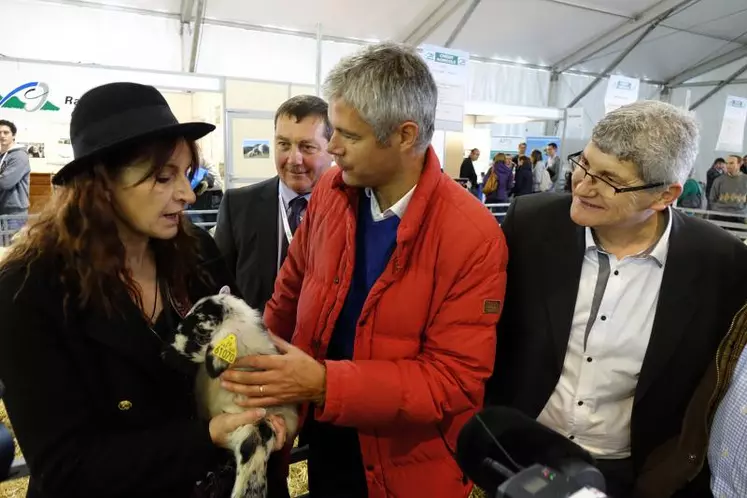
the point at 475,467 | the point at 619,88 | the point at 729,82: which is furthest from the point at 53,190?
the point at 729,82

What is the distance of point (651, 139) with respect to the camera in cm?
145

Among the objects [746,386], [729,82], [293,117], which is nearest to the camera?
[746,386]

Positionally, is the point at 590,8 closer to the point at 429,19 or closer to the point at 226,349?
the point at 429,19

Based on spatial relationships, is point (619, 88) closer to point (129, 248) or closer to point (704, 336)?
point (704, 336)

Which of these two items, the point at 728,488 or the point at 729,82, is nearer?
the point at 728,488

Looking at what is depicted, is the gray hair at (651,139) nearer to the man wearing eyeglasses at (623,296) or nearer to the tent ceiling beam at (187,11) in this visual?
the man wearing eyeglasses at (623,296)

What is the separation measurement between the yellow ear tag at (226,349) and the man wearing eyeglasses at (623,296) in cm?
91

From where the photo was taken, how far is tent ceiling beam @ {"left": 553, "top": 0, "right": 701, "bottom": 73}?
1103 centimetres

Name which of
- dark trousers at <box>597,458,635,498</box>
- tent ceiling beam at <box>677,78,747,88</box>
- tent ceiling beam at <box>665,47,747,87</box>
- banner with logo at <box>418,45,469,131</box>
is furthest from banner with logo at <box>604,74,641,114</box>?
tent ceiling beam at <box>677,78,747,88</box>

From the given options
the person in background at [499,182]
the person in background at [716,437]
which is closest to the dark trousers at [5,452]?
the person in background at [716,437]

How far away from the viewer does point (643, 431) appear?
5.23 ft

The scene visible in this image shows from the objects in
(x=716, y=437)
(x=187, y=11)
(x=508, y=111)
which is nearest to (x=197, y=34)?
(x=187, y=11)

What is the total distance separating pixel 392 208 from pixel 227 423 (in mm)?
718

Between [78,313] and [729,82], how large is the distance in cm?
1758
